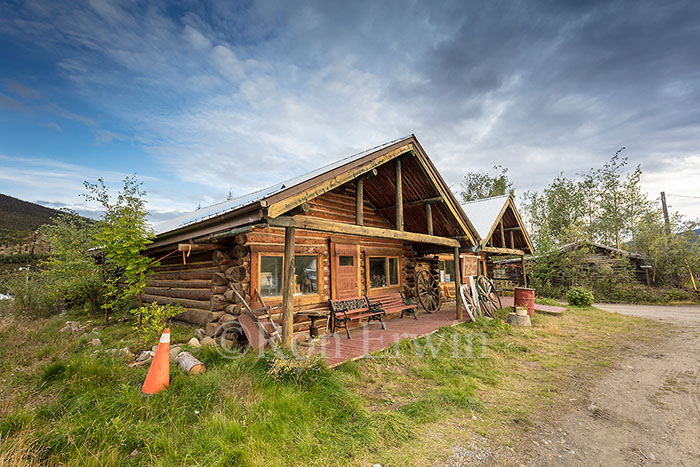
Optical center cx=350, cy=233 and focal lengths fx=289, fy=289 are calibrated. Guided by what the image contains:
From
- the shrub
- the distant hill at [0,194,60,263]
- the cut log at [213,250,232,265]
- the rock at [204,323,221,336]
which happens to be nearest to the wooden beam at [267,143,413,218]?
the cut log at [213,250,232,265]

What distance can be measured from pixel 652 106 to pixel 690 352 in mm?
13701

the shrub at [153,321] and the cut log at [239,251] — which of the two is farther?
the cut log at [239,251]

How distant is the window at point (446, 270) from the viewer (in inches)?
552

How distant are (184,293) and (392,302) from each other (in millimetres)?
6185

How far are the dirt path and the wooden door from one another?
551 cm

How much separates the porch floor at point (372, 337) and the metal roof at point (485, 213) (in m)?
4.73

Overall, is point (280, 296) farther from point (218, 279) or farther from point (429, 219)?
point (429, 219)

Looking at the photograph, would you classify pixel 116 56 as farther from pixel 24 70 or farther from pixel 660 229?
pixel 660 229

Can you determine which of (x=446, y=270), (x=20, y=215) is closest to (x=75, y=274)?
(x=446, y=270)

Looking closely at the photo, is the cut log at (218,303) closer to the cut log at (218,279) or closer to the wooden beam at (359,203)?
the cut log at (218,279)

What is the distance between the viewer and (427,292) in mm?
11641

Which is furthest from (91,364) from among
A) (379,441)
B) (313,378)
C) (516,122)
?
(516,122)

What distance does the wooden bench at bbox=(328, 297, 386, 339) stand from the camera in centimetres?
752

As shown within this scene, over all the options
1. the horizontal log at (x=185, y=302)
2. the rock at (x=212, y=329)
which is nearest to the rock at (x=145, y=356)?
the rock at (x=212, y=329)
